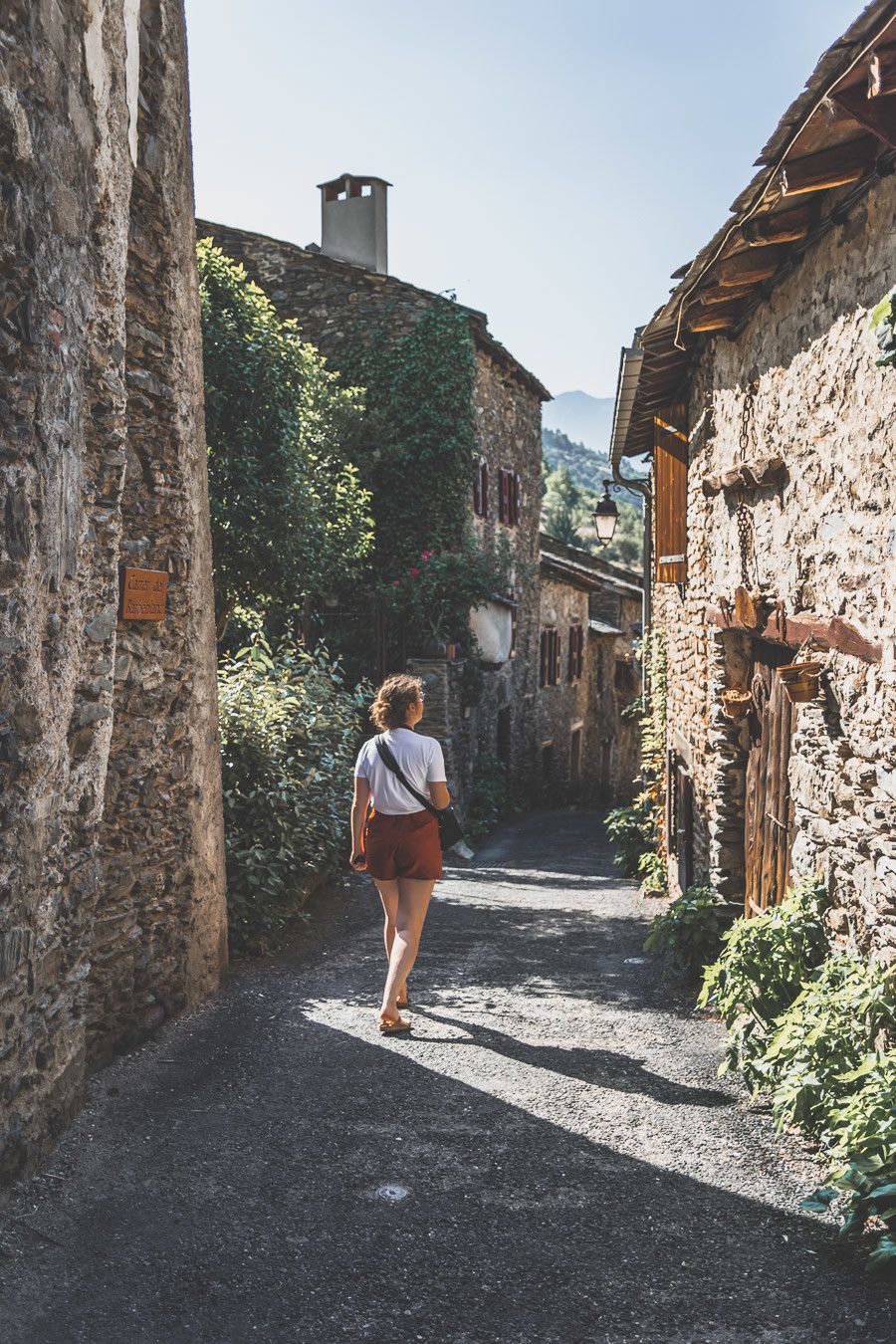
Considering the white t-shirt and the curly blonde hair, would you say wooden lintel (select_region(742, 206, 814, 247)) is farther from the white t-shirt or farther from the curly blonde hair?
the white t-shirt

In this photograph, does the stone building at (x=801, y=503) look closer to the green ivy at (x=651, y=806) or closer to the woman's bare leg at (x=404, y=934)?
the woman's bare leg at (x=404, y=934)

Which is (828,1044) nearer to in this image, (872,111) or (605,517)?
(872,111)

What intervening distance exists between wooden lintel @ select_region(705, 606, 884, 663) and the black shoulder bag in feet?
5.56

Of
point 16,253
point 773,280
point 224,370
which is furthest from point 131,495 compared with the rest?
point 224,370

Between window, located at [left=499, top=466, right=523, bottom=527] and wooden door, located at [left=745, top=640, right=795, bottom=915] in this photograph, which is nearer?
wooden door, located at [left=745, top=640, right=795, bottom=915]

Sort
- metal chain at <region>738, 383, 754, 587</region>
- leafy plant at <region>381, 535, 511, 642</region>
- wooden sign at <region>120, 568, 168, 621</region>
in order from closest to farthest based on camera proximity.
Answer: wooden sign at <region>120, 568, 168, 621</region> < metal chain at <region>738, 383, 754, 587</region> < leafy plant at <region>381, 535, 511, 642</region>

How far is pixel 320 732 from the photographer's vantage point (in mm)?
8383

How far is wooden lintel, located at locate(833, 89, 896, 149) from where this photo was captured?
3.30 meters

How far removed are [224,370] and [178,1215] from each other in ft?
28.5

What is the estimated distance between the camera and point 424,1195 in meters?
3.48

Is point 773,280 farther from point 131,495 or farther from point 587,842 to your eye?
point 587,842

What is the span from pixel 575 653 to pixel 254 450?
1394 centimetres

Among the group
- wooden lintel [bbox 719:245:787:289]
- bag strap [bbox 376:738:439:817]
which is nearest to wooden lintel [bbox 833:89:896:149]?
wooden lintel [bbox 719:245:787:289]

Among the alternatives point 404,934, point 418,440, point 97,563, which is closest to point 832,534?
point 404,934
